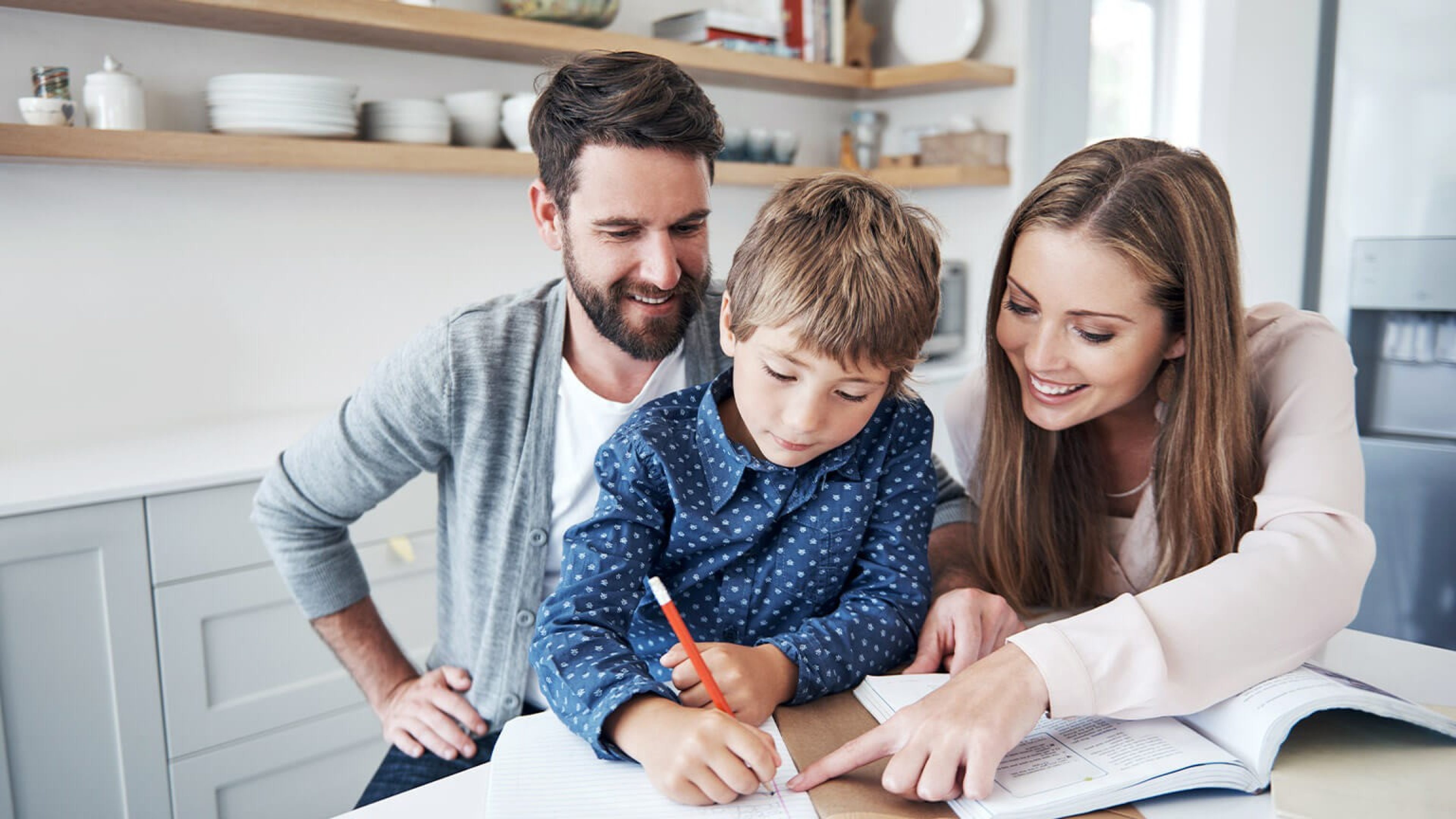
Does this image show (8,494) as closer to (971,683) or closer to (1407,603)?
(971,683)

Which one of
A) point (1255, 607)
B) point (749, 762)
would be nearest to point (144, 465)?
point (749, 762)

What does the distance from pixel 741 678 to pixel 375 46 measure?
2.16 m

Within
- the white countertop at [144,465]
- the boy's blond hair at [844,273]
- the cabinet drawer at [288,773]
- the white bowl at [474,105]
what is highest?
the white bowl at [474,105]

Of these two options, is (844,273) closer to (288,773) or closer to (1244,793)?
(1244,793)

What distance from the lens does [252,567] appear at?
1.99m

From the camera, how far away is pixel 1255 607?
914 millimetres

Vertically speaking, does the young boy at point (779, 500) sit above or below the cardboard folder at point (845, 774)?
above

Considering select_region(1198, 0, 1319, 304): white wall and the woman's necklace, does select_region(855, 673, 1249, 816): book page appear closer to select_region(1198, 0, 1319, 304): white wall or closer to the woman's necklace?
the woman's necklace

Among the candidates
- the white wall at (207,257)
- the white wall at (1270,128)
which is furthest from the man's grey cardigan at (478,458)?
the white wall at (1270,128)

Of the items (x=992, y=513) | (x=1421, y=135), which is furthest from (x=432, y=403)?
(x=1421, y=135)

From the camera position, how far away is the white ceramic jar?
2006 mm

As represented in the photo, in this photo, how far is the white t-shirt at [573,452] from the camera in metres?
1.34

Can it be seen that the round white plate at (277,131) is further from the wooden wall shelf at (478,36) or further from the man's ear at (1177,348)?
the man's ear at (1177,348)

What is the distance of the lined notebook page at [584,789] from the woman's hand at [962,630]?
0.70ft
